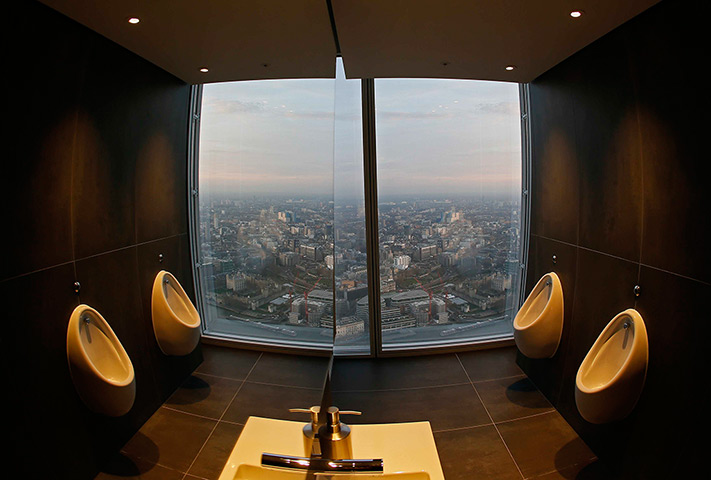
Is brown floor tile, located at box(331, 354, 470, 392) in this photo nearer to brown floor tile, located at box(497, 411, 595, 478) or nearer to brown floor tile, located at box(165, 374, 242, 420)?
brown floor tile, located at box(497, 411, 595, 478)

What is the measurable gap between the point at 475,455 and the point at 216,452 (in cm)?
179

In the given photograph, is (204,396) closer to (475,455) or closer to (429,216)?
(475,455)

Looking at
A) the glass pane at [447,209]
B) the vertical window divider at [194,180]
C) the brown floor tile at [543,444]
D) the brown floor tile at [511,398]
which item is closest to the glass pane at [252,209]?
the vertical window divider at [194,180]

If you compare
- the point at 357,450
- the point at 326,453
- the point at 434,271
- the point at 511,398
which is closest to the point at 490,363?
the point at 511,398

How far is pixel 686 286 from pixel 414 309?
2.00 m

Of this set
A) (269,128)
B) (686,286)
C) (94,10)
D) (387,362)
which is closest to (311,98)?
(269,128)

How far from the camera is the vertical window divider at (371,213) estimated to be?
2.91 metres

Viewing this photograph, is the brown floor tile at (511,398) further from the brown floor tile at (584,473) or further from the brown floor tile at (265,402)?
the brown floor tile at (265,402)

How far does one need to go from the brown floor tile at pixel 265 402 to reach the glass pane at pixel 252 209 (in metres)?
0.07

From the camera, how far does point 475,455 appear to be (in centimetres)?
175

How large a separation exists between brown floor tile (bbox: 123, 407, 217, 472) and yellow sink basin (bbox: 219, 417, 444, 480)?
72mm

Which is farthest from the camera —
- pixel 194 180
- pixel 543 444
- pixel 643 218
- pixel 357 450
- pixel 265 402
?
pixel 543 444

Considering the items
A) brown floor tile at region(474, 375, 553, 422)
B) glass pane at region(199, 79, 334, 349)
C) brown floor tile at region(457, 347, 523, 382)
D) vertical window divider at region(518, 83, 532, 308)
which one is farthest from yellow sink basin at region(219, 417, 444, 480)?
vertical window divider at region(518, 83, 532, 308)

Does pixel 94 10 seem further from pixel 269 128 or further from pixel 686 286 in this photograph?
pixel 686 286
